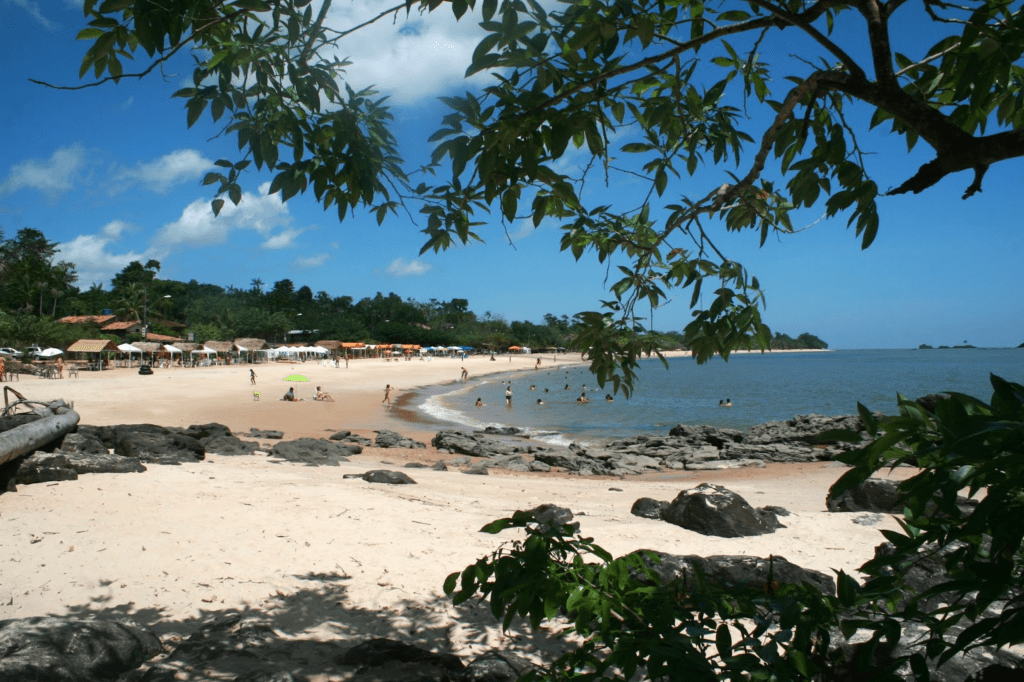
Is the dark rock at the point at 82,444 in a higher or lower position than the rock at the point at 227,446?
higher

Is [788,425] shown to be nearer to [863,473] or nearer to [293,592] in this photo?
[293,592]

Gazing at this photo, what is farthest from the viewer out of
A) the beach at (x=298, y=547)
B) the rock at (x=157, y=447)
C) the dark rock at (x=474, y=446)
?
the dark rock at (x=474, y=446)

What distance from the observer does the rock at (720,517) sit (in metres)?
5.29

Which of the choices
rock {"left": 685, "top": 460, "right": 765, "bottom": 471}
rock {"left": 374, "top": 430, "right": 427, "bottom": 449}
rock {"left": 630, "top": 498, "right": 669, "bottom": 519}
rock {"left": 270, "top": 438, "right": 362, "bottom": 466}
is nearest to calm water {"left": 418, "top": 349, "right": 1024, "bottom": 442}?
rock {"left": 685, "top": 460, "right": 765, "bottom": 471}

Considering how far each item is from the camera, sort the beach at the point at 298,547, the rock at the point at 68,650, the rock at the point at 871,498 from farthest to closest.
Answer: the rock at the point at 871,498 < the beach at the point at 298,547 < the rock at the point at 68,650

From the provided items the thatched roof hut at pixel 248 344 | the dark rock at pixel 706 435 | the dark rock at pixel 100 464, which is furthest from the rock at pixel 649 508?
the thatched roof hut at pixel 248 344

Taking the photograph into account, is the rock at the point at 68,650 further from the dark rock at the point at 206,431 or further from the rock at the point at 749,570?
the dark rock at the point at 206,431

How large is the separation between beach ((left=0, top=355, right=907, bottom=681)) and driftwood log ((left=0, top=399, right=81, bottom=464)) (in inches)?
20.3

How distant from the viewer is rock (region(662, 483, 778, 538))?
5293 mm

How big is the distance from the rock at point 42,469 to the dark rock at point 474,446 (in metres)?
10.3

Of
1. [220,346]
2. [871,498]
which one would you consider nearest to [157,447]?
[871,498]

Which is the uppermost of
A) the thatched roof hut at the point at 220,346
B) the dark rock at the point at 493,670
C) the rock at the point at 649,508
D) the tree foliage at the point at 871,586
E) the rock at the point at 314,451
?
the thatched roof hut at the point at 220,346

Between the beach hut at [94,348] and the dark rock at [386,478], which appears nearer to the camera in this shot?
the dark rock at [386,478]

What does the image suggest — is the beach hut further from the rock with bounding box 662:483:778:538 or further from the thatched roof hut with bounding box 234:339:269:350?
the rock with bounding box 662:483:778:538
